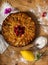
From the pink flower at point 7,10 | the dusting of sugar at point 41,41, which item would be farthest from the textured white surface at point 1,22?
the dusting of sugar at point 41,41

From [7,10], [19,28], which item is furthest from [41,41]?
[7,10]

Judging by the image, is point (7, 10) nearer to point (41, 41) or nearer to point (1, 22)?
point (1, 22)

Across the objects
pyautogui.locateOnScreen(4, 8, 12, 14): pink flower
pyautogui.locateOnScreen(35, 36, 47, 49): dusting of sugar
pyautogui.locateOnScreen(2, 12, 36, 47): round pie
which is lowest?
pyautogui.locateOnScreen(35, 36, 47, 49): dusting of sugar

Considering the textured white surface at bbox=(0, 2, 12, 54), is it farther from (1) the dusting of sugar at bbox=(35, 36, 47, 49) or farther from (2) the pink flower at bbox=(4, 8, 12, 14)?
(1) the dusting of sugar at bbox=(35, 36, 47, 49)

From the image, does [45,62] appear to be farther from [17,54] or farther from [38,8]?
[38,8]

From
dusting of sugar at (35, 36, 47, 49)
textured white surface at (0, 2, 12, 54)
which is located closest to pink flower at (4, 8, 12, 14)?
textured white surface at (0, 2, 12, 54)

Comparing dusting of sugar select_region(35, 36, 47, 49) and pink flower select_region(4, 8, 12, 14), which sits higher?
pink flower select_region(4, 8, 12, 14)

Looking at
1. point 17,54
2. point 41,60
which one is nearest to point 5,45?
point 17,54

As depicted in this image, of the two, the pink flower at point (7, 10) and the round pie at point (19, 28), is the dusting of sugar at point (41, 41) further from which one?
the pink flower at point (7, 10)

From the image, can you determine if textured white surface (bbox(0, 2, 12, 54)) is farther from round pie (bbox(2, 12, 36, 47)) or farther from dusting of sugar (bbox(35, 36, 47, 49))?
dusting of sugar (bbox(35, 36, 47, 49))
